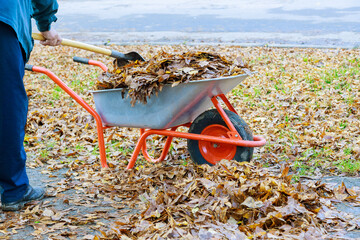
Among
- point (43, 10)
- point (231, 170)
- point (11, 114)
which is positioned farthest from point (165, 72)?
point (11, 114)

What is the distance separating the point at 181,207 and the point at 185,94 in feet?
2.82

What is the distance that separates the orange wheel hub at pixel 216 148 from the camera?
3.42 m

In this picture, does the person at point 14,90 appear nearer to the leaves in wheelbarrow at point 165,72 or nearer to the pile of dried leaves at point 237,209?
the leaves in wheelbarrow at point 165,72

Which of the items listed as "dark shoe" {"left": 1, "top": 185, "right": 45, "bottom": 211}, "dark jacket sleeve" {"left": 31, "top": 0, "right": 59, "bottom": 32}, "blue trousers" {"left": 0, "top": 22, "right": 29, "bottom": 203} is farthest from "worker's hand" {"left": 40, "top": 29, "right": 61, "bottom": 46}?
"dark shoe" {"left": 1, "top": 185, "right": 45, "bottom": 211}

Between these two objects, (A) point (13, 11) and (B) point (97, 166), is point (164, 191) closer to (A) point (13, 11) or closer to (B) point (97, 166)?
(B) point (97, 166)

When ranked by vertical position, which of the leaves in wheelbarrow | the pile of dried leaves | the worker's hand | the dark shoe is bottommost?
the dark shoe

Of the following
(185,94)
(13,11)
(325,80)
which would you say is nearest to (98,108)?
(185,94)

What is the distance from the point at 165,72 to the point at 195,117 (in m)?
0.62

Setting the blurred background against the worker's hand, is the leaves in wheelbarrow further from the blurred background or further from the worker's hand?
the blurred background

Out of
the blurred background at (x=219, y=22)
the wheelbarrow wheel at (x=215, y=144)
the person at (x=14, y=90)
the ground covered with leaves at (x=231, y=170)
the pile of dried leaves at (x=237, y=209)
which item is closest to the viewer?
the pile of dried leaves at (x=237, y=209)

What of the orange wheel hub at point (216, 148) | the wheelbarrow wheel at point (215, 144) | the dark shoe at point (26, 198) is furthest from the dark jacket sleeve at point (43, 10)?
the orange wheel hub at point (216, 148)

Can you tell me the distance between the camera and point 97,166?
13.2ft

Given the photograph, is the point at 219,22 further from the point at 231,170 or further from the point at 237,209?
the point at 237,209

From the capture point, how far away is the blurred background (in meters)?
9.05
